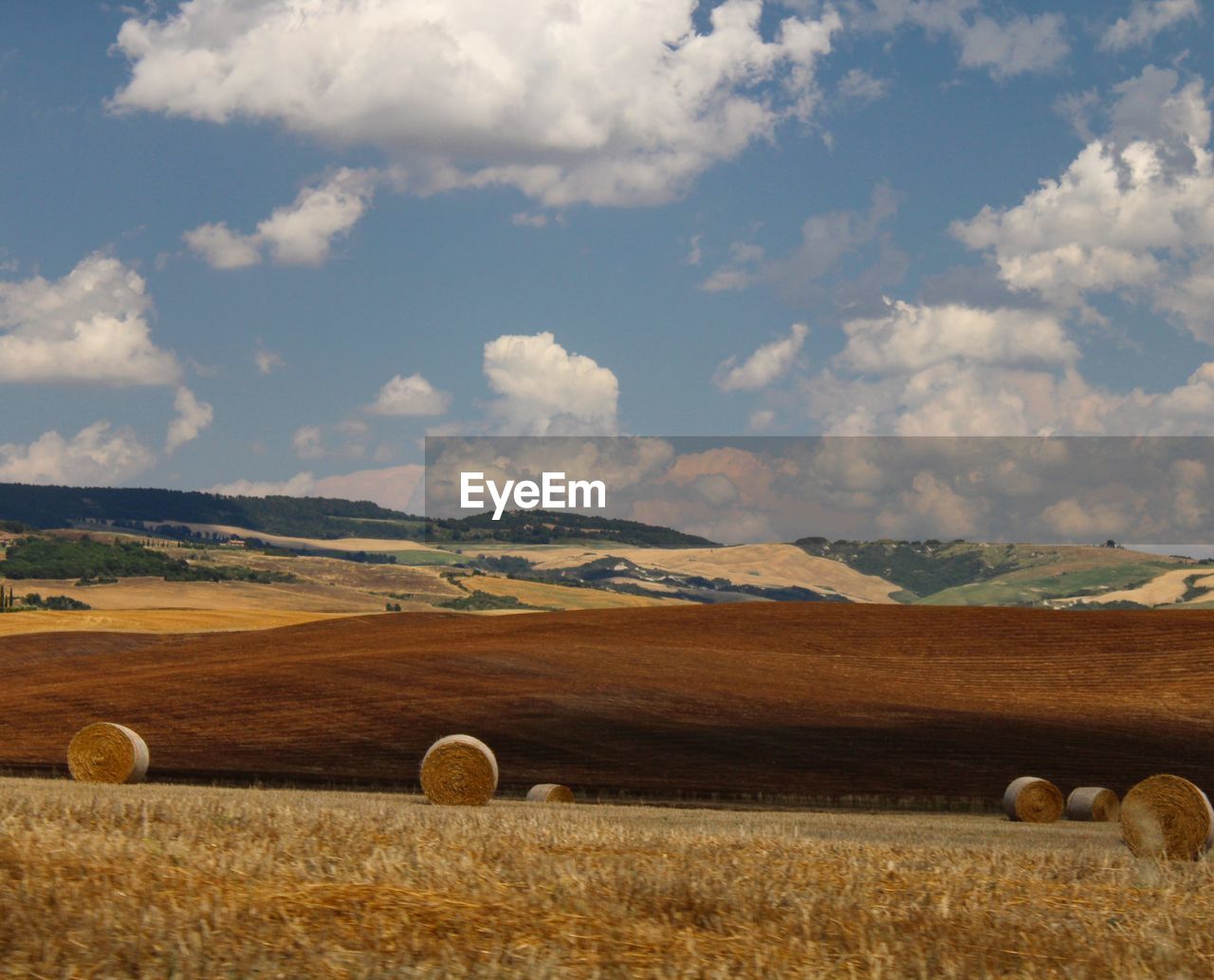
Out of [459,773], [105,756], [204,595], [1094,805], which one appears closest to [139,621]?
[204,595]

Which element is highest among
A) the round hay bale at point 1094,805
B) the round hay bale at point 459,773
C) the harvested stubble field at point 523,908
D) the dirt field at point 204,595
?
the harvested stubble field at point 523,908

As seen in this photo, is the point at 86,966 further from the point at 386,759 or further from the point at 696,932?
the point at 386,759

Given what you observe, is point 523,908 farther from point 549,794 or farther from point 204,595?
point 204,595

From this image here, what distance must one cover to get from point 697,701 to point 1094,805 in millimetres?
17004

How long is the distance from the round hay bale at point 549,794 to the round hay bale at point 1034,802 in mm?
9941

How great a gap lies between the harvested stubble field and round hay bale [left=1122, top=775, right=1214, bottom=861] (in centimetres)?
975

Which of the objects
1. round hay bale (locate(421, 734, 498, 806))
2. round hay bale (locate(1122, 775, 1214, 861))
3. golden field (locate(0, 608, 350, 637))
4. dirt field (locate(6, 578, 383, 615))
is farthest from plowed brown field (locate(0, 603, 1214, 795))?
dirt field (locate(6, 578, 383, 615))

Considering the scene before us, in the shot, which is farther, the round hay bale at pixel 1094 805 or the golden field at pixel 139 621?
the golden field at pixel 139 621

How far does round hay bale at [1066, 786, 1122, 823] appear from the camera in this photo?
3117cm

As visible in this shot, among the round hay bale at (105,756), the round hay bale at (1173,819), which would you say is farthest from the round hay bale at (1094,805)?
the round hay bale at (105,756)

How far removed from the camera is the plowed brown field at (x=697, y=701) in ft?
124

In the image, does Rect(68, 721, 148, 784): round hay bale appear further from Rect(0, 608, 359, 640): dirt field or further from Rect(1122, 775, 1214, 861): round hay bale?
Rect(0, 608, 359, 640): dirt field

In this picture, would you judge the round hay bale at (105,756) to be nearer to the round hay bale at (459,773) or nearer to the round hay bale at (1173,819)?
the round hay bale at (459,773)

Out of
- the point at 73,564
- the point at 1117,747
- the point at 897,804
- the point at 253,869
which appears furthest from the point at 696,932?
the point at 73,564
